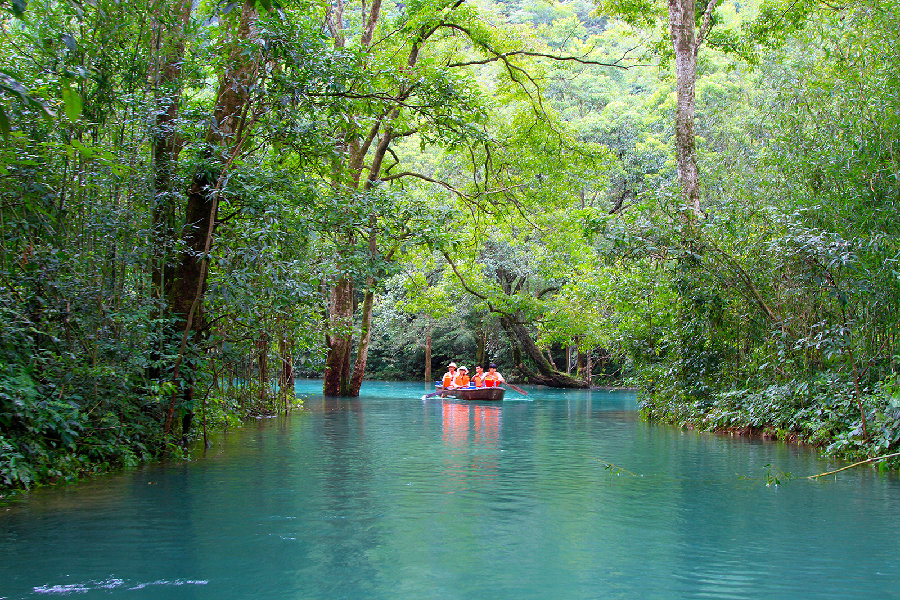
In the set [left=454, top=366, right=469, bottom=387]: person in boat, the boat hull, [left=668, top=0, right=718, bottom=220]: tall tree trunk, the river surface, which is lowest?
the river surface

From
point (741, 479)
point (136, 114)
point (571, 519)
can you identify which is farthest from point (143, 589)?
point (741, 479)

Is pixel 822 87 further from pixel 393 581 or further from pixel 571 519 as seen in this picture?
pixel 393 581

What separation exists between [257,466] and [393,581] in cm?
465

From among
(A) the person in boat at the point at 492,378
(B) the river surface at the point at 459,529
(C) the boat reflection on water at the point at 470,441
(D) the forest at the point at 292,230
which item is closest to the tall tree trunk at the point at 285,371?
(D) the forest at the point at 292,230

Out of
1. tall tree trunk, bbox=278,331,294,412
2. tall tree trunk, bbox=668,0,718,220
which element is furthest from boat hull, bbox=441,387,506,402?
tall tree trunk, bbox=668,0,718,220

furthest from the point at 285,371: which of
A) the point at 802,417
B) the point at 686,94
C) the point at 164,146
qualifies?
the point at 802,417

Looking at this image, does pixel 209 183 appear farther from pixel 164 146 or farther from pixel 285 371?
pixel 285 371

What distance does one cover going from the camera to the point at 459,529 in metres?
5.85

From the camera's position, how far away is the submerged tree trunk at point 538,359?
30.6 metres

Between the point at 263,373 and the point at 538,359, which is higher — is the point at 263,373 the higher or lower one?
the lower one

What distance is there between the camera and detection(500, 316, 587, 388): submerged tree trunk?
30.6 metres

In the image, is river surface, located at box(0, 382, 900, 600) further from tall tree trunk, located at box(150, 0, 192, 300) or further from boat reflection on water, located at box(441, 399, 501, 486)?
tall tree trunk, located at box(150, 0, 192, 300)

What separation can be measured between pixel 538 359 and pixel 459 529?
25.8 m

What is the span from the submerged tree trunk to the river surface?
20.2 meters
